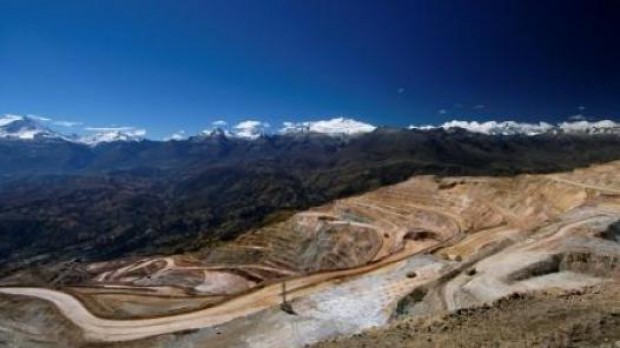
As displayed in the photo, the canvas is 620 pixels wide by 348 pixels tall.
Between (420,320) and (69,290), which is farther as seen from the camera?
(69,290)

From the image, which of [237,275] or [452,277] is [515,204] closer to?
[237,275]

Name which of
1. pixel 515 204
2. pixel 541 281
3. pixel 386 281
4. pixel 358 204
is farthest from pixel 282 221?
pixel 541 281

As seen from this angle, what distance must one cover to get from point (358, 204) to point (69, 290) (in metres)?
91.5

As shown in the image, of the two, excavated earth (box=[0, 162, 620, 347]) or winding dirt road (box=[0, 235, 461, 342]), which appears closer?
excavated earth (box=[0, 162, 620, 347])

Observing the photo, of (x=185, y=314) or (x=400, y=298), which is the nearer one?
(x=400, y=298)

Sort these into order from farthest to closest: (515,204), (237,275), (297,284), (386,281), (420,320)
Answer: (515,204), (237,275), (297,284), (386,281), (420,320)

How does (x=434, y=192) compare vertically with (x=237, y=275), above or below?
above

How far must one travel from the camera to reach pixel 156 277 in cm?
11731

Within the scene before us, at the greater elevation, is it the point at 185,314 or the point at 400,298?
the point at 400,298

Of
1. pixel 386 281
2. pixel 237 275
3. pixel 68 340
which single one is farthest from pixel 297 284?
pixel 237 275

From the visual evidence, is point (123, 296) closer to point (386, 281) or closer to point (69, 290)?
point (69, 290)

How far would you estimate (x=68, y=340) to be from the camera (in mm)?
56281

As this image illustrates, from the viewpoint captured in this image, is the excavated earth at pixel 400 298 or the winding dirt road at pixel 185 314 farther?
the winding dirt road at pixel 185 314

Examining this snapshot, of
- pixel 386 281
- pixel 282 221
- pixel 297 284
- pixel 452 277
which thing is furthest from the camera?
pixel 282 221
